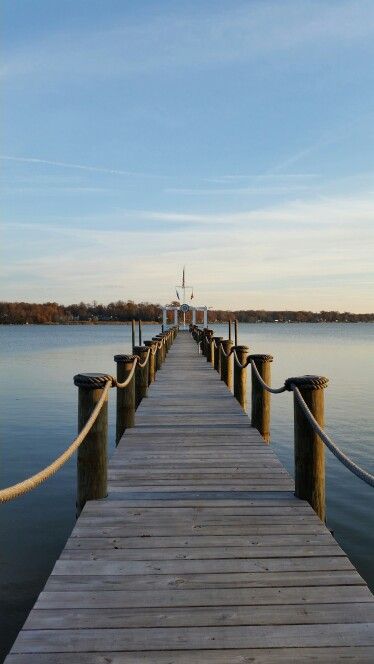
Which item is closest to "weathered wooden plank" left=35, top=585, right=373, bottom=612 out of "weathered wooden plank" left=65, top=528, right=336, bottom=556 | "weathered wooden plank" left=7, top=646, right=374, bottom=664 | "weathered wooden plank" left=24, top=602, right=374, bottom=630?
"weathered wooden plank" left=24, top=602, right=374, bottom=630

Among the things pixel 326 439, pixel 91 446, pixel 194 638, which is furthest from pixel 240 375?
pixel 194 638

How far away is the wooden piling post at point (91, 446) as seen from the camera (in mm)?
4824

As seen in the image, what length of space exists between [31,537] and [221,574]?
5.51 m

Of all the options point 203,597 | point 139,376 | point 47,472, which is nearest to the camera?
point 203,597

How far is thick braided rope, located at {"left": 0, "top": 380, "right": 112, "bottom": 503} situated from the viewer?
8.89 ft

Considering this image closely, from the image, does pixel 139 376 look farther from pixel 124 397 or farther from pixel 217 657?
pixel 217 657

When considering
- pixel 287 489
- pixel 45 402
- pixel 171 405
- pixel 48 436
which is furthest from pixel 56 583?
pixel 45 402

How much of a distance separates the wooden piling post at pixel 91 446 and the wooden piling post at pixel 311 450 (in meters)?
1.76

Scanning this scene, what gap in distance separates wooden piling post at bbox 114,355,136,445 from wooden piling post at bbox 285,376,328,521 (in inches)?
137

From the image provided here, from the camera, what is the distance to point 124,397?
8.06m

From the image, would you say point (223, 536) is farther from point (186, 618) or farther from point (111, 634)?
point (111, 634)

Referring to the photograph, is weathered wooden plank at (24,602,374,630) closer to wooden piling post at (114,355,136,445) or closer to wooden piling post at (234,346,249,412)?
wooden piling post at (114,355,136,445)

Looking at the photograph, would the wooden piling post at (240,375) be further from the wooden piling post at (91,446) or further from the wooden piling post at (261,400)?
the wooden piling post at (91,446)

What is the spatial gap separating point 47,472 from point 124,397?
4711 millimetres
